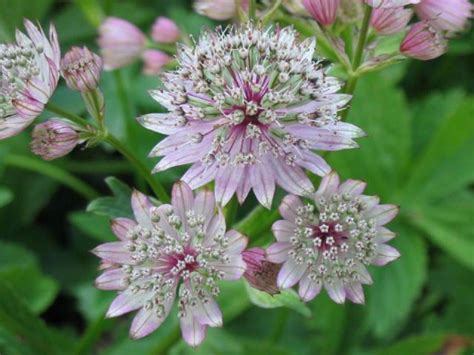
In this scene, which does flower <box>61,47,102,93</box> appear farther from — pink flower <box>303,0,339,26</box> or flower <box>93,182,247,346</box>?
pink flower <box>303,0,339,26</box>

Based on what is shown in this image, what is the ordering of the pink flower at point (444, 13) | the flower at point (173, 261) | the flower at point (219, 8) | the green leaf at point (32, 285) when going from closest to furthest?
1. the flower at point (173, 261)
2. the pink flower at point (444, 13)
3. the flower at point (219, 8)
4. the green leaf at point (32, 285)

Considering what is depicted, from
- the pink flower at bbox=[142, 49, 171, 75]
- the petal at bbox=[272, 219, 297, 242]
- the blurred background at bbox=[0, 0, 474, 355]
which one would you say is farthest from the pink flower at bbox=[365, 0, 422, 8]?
the pink flower at bbox=[142, 49, 171, 75]

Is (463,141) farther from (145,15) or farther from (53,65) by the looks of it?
(53,65)

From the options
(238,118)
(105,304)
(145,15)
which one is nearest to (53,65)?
(238,118)

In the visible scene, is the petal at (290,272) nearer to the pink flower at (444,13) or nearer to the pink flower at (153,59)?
the pink flower at (444,13)

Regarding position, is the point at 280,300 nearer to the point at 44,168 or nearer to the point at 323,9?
the point at 323,9

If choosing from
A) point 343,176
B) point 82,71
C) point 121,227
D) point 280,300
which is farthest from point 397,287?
point 82,71

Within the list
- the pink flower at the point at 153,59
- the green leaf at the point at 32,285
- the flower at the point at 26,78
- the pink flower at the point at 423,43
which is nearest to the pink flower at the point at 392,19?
the pink flower at the point at 423,43
